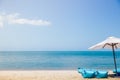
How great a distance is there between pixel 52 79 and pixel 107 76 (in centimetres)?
221

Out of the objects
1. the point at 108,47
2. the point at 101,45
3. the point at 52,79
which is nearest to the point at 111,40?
the point at 101,45

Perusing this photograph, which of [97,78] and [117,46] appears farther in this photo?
[117,46]

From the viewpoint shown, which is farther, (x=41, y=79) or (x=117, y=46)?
(x=117, y=46)

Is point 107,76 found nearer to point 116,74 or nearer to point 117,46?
point 116,74

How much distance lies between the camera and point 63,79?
32.2ft

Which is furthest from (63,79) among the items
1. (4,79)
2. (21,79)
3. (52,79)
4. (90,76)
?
(4,79)

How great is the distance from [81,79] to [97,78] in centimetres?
65

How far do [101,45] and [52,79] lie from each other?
2.41 m

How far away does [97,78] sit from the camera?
9781 mm

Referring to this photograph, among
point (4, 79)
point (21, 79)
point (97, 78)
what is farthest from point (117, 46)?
point (4, 79)

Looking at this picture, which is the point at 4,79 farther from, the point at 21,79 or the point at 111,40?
the point at 111,40

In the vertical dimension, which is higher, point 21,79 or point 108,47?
point 108,47

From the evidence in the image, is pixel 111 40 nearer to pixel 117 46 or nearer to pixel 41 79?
pixel 117 46

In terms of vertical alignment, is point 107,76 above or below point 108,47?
below
